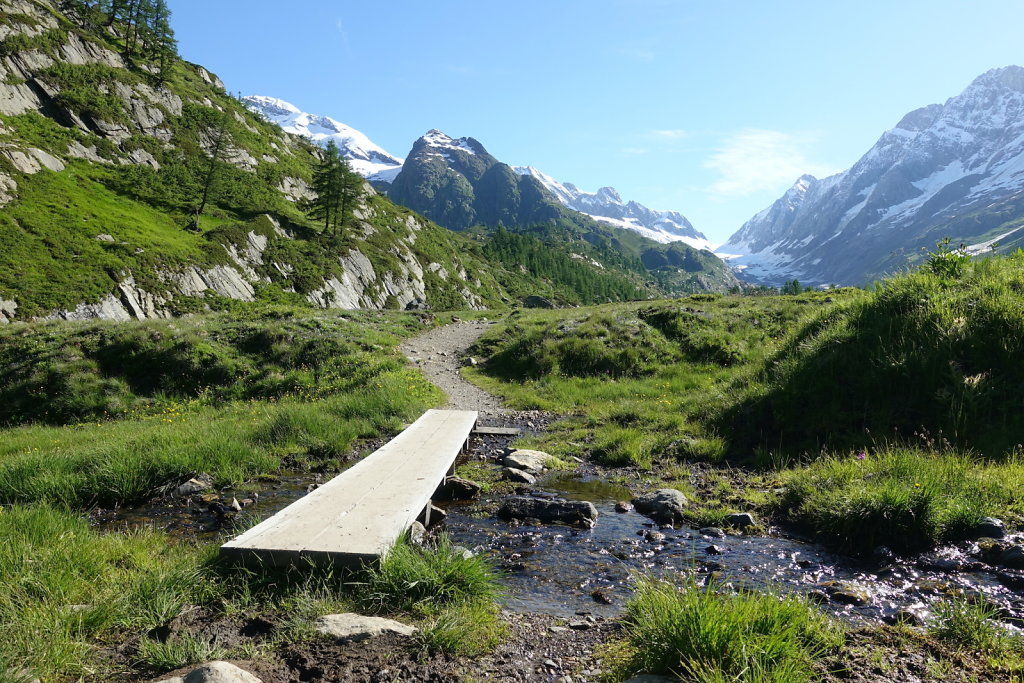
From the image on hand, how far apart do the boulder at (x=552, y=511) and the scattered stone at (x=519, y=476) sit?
4.95 feet

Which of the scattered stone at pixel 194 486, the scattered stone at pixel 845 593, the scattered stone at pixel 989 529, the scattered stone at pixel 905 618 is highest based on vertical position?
the scattered stone at pixel 194 486

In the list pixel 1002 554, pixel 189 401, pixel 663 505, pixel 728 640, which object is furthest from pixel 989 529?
pixel 189 401

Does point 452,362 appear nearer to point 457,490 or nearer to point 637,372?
point 637,372

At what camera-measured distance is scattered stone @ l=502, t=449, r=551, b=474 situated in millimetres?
10744

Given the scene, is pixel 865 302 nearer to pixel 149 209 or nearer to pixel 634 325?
pixel 634 325

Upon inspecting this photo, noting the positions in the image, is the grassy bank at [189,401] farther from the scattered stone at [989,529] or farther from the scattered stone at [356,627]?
the scattered stone at [989,529]

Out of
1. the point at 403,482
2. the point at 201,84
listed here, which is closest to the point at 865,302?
the point at 403,482

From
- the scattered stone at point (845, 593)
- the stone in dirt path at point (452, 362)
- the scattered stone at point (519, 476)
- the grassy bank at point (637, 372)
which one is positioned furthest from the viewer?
the stone in dirt path at point (452, 362)

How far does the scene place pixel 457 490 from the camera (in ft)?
30.5

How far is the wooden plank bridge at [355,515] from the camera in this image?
5.43 meters

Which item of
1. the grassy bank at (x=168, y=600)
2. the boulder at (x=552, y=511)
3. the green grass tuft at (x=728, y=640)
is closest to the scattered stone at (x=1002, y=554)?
the green grass tuft at (x=728, y=640)

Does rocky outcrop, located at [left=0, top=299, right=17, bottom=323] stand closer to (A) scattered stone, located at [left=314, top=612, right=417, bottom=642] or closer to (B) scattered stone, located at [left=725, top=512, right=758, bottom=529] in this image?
(A) scattered stone, located at [left=314, top=612, right=417, bottom=642]

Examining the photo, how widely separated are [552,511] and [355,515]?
3153 mm

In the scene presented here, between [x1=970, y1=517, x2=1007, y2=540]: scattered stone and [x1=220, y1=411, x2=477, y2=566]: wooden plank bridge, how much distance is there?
6.93m
